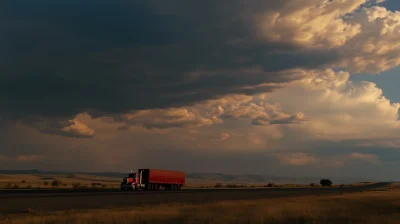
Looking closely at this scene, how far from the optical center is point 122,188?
234 feet

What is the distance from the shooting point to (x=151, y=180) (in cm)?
7600

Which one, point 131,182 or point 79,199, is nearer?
point 79,199

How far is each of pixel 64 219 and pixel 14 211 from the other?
26.1 ft

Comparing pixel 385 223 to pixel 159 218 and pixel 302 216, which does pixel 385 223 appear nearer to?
pixel 302 216

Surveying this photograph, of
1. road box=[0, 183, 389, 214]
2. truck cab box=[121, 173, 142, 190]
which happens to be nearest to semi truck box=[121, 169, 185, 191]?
truck cab box=[121, 173, 142, 190]

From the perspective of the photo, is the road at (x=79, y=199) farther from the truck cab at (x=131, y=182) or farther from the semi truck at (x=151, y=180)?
the semi truck at (x=151, y=180)

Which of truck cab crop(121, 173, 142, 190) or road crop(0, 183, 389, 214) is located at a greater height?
truck cab crop(121, 173, 142, 190)

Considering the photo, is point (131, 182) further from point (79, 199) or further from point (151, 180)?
point (79, 199)

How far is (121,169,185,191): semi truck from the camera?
237 feet

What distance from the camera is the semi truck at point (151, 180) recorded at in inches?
2844

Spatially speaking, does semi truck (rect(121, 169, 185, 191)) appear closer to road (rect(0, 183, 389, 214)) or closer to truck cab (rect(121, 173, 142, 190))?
truck cab (rect(121, 173, 142, 190))

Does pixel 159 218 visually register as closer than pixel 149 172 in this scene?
Yes

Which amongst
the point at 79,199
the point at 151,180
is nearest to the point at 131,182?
the point at 151,180

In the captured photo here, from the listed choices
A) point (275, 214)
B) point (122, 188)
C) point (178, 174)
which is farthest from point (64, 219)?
point (178, 174)
